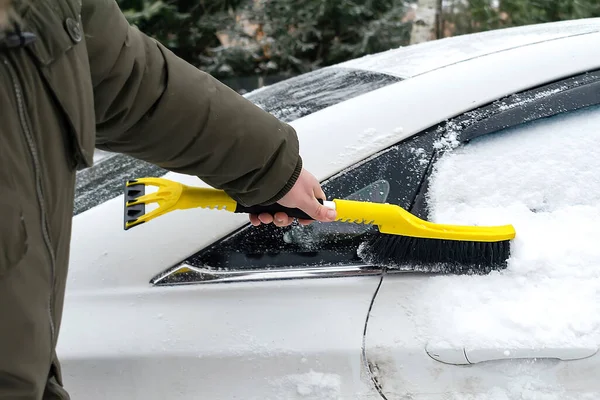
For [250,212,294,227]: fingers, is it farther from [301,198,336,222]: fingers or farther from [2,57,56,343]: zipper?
[2,57,56,343]: zipper

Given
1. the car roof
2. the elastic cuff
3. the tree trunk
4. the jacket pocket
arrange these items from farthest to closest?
1. the tree trunk
2. the car roof
3. the elastic cuff
4. the jacket pocket

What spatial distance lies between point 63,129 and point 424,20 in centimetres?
541

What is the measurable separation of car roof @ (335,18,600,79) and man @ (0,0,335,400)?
688mm

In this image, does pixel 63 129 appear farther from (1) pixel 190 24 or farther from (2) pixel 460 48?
(1) pixel 190 24

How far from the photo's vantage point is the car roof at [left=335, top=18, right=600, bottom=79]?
65.9 inches

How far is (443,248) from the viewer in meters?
1.42

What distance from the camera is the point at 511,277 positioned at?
140cm

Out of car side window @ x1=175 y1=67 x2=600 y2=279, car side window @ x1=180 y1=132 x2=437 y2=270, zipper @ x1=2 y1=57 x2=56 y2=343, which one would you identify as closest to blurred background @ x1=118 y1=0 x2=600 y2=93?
car side window @ x1=175 y1=67 x2=600 y2=279

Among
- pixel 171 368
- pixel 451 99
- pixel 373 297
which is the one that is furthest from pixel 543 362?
pixel 171 368

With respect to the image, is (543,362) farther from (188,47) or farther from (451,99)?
(188,47)

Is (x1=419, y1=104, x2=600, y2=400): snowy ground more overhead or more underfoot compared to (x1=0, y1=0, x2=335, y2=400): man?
more underfoot

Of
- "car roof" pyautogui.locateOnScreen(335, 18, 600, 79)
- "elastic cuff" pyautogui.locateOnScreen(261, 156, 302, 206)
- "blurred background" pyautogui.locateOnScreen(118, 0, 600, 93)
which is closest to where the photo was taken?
"elastic cuff" pyautogui.locateOnScreen(261, 156, 302, 206)

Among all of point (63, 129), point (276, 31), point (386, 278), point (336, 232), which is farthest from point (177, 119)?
point (276, 31)

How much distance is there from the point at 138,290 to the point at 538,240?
3.14 feet
